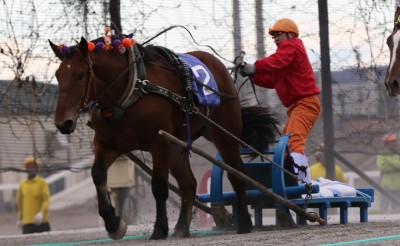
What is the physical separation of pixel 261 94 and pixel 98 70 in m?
5.86

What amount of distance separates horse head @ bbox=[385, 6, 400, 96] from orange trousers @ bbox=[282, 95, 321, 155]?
5.97 feet

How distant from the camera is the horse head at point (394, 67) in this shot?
A: 335 inches

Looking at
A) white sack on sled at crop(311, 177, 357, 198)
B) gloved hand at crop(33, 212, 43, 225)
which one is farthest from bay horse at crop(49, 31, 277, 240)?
gloved hand at crop(33, 212, 43, 225)

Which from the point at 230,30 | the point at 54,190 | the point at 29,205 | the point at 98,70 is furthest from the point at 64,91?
the point at 54,190

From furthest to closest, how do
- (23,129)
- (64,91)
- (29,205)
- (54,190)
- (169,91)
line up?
(54,190)
(29,205)
(23,129)
(169,91)
(64,91)

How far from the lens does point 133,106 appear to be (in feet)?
30.8

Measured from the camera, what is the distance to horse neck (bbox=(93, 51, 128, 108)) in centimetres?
929

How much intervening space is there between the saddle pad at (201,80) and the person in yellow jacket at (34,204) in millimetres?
6184

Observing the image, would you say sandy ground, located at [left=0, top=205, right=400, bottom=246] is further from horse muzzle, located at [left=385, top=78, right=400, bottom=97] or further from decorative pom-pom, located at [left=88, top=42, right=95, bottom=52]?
decorative pom-pom, located at [left=88, top=42, right=95, bottom=52]

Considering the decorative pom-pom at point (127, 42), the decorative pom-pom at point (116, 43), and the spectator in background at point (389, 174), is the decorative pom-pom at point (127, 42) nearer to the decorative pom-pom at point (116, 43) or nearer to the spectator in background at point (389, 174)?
the decorative pom-pom at point (116, 43)

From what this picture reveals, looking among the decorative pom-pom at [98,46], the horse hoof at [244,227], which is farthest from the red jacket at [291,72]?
the decorative pom-pom at [98,46]

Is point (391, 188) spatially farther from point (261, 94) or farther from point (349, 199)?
point (349, 199)

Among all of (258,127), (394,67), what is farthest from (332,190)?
(394,67)

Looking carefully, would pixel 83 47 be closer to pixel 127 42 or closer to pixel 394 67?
pixel 127 42
